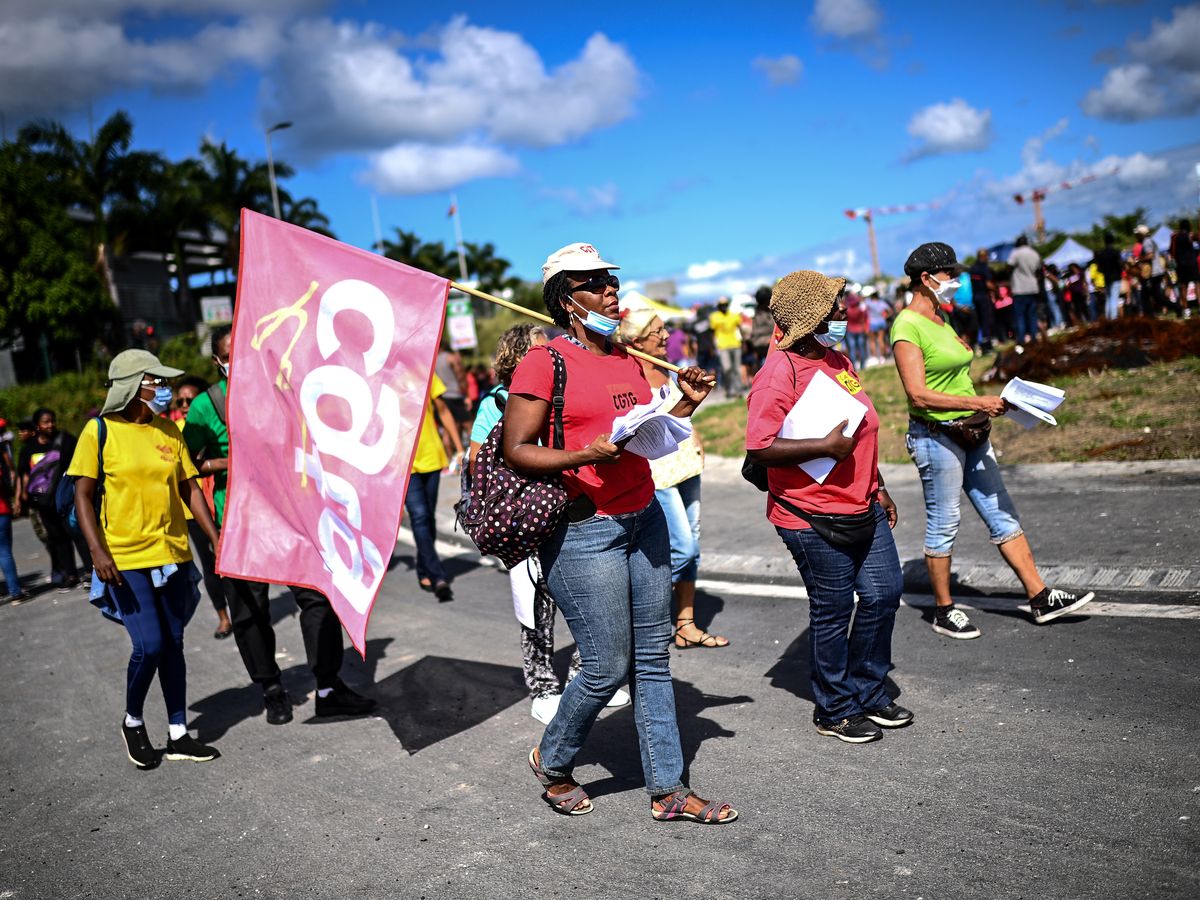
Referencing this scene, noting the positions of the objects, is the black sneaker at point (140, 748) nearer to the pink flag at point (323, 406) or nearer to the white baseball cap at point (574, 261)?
the pink flag at point (323, 406)

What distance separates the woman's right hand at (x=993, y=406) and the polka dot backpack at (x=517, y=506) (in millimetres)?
2578

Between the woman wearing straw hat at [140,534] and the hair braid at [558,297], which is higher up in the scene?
the hair braid at [558,297]

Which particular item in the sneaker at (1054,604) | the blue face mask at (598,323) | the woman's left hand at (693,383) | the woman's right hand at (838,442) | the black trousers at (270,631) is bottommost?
the sneaker at (1054,604)

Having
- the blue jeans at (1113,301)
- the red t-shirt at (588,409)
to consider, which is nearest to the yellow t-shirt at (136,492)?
the red t-shirt at (588,409)

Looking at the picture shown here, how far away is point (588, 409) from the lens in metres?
3.97

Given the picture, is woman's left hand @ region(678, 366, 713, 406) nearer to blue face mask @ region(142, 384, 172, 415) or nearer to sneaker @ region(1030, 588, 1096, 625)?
sneaker @ region(1030, 588, 1096, 625)

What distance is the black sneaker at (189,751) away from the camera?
18.2 feet

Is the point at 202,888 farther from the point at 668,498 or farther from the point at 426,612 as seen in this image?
the point at 426,612

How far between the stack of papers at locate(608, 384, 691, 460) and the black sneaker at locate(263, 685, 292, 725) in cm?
327

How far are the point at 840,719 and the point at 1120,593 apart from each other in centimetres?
244

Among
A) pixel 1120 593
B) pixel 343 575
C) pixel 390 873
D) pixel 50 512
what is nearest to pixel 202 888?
pixel 390 873

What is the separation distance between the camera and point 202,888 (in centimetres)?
404

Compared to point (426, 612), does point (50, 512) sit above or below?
above

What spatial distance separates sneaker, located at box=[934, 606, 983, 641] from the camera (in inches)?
230
